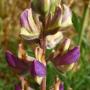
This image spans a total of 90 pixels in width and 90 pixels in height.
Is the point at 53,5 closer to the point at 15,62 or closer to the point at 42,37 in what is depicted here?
the point at 42,37

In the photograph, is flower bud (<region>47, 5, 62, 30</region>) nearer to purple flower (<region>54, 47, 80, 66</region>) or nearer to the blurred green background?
purple flower (<region>54, 47, 80, 66</region>)

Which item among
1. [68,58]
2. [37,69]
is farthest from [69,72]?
[37,69]

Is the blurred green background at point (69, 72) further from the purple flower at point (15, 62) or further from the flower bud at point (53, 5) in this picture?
the flower bud at point (53, 5)

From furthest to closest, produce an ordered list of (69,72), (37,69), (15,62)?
(69,72)
(15,62)
(37,69)

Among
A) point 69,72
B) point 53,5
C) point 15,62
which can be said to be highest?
point 53,5

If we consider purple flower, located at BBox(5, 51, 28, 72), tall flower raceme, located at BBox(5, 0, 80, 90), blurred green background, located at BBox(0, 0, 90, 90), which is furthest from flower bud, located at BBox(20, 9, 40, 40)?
blurred green background, located at BBox(0, 0, 90, 90)

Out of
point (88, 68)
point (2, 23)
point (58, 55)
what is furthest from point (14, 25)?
point (58, 55)
